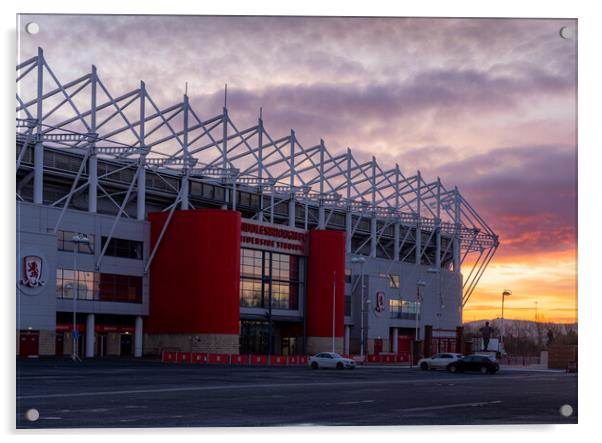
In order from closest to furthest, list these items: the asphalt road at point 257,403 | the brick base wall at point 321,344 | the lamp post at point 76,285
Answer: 1. the asphalt road at point 257,403
2. the lamp post at point 76,285
3. the brick base wall at point 321,344

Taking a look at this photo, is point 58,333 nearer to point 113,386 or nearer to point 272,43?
point 113,386

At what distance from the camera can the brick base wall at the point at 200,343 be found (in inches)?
3597

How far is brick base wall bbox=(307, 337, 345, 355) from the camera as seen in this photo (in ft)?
355

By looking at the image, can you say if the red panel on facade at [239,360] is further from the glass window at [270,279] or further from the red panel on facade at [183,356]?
the glass window at [270,279]

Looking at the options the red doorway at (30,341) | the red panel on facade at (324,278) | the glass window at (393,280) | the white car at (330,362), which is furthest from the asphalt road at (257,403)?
the glass window at (393,280)

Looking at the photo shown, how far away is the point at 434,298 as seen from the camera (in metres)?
140

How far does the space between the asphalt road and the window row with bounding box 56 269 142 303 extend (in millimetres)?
36021

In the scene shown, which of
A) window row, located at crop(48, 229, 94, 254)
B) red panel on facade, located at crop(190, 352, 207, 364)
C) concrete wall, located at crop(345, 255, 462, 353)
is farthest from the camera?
concrete wall, located at crop(345, 255, 462, 353)

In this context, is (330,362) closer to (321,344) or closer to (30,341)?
(30,341)

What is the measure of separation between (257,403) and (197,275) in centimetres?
5854

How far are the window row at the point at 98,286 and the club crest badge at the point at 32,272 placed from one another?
6.31 metres

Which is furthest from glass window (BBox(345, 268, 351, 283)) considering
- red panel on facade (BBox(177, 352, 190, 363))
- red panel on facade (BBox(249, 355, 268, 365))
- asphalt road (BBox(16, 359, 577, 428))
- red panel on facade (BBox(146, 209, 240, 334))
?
asphalt road (BBox(16, 359, 577, 428))

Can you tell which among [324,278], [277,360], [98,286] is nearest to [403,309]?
[324,278]

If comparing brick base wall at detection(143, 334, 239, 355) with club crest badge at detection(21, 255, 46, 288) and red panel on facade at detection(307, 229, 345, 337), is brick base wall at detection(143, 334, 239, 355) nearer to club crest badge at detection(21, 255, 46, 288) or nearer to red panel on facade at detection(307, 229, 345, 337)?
club crest badge at detection(21, 255, 46, 288)
